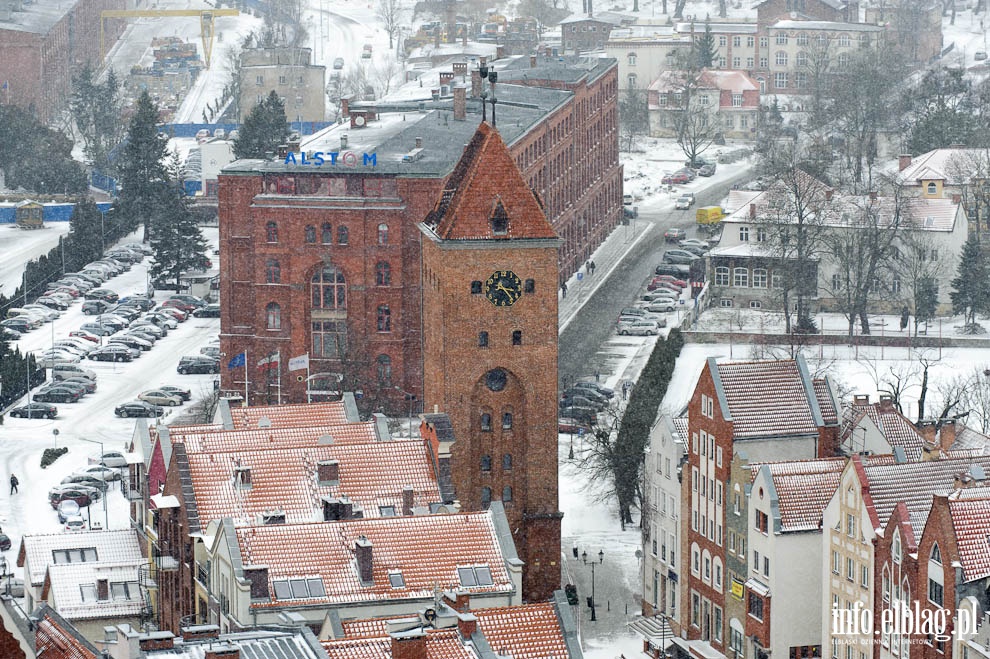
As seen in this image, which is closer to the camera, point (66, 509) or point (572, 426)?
point (66, 509)

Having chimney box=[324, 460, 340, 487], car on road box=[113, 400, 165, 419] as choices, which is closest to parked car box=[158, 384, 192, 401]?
car on road box=[113, 400, 165, 419]

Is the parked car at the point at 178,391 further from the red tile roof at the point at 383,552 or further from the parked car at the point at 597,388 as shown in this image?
the red tile roof at the point at 383,552

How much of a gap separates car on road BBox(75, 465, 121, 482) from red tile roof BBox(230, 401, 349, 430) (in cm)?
2463

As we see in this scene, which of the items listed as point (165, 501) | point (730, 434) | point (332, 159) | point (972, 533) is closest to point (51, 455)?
point (332, 159)

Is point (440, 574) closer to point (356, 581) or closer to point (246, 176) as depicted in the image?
point (356, 581)

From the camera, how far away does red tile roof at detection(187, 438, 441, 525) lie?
122 meters

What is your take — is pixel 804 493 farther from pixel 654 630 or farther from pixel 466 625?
pixel 466 625

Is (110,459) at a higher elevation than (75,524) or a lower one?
higher

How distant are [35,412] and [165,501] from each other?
188 feet

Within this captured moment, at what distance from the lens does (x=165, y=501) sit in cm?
12494

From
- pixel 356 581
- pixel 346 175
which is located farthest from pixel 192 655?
pixel 346 175

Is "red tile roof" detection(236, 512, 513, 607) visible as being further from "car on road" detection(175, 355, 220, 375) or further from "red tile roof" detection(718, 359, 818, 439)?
"car on road" detection(175, 355, 220, 375)

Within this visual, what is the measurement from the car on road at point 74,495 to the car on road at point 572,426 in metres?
31.5

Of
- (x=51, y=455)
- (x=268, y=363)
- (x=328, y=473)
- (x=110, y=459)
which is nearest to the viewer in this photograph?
(x=328, y=473)
